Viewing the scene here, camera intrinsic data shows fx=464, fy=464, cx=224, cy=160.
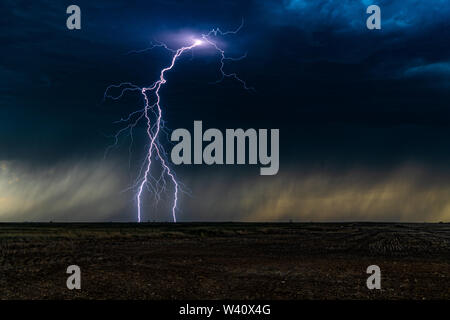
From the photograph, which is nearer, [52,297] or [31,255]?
[52,297]

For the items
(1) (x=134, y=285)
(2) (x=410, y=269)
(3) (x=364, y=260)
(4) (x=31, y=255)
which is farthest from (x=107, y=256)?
(2) (x=410, y=269)

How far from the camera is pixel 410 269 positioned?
18.4 metres

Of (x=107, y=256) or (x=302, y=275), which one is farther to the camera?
(x=107, y=256)

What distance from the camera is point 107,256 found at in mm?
23141
